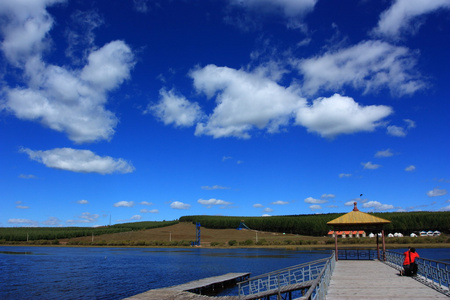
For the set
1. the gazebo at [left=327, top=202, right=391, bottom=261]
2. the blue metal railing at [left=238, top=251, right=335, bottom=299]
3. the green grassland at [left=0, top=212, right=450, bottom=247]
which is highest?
the gazebo at [left=327, top=202, right=391, bottom=261]

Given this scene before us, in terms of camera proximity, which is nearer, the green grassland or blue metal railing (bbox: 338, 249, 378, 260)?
blue metal railing (bbox: 338, 249, 378, 260)

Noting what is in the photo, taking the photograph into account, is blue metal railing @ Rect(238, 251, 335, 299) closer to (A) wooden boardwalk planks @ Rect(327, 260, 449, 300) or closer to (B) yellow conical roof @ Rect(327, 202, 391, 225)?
(A) wooden boardwalk planks @ Rect(327, 260, 449, 300)

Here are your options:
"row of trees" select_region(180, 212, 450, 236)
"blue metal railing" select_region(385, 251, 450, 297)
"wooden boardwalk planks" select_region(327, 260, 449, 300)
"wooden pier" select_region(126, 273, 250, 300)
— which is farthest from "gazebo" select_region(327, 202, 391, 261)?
"row of trees" select_region(180, 212, 450, 236)

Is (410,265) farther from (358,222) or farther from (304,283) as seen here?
(358,222)

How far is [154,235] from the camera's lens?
191m

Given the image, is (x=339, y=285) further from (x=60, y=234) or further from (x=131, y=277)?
(x=60, y=234)

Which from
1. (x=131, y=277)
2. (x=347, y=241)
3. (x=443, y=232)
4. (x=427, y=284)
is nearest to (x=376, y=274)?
(x=427, y=284)

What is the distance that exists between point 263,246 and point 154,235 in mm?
78983

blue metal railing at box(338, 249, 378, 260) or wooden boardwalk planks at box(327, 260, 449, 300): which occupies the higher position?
wooden boardwalk planks at box(327, 260, 449, 300)

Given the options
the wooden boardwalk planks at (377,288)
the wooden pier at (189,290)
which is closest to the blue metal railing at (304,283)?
the wooden boardwalk planks at (377,288)

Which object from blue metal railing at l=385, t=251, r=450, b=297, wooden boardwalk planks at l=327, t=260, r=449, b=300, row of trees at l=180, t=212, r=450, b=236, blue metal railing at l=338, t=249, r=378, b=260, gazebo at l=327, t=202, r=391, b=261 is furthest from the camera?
row of trees at l=180, t=212, r=450, b=236

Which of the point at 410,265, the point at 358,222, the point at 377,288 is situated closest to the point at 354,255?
the point at 358,222

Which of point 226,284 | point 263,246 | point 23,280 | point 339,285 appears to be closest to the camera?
point 339,285

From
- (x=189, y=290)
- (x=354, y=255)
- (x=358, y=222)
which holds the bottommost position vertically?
(x=189, y=290)
